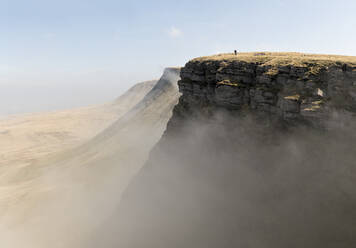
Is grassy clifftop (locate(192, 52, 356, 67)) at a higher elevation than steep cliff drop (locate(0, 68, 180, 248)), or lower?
higher

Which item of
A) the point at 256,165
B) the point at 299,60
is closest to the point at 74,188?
the point at 256,165

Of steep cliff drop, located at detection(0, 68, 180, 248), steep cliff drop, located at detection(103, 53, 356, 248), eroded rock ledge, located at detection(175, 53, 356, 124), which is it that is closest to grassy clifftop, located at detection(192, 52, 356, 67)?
eroded rock ledge, located at detection(175, 53, 356, 124)

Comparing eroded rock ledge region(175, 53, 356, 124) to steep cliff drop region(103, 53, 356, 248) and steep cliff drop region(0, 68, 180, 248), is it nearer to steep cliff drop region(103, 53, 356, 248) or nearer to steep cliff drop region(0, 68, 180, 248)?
steep cliff drop region(103, 53, 356, 248)

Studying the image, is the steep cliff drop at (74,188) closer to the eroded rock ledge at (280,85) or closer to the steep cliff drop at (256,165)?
the steep cliff drop at (256,165)

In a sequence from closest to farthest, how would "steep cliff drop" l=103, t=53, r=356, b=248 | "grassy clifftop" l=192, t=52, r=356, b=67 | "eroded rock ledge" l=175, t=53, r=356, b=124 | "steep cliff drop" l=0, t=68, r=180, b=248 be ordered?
1. "steep cliff drop" l=103, t=53, r=356, b=248
2. "eroded rock ledge" l=175, t=53, r=356, b=124
3. "grassy clifftop" l=192, t=52, r=356, b=67
4. "steep cliff drop" l=0, t=68, r=180, b=248

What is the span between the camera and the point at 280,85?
37.3m

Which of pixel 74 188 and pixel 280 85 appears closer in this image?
pixel 280 85

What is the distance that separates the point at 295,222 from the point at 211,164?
54.1ft

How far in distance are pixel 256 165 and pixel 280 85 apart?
1335 cm

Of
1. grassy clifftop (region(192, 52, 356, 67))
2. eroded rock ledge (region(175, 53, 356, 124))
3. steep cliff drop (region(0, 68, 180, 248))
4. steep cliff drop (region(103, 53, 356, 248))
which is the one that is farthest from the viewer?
steep cliff drop (region(0, 68, 180, 248))

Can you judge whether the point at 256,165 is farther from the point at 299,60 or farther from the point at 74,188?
the point at 74,188

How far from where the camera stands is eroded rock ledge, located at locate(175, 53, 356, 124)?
32.9 m

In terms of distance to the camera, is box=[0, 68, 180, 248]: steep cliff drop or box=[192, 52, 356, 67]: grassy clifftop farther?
box=[0, 68, 180, 248]: steep cliff drop

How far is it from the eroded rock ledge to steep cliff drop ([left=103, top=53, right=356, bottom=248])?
14 cm
